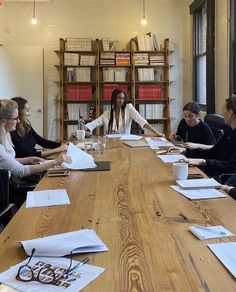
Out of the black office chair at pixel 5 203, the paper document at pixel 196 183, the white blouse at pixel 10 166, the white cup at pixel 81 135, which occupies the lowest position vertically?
the black office chair at pixel 5 203

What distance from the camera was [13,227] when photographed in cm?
148

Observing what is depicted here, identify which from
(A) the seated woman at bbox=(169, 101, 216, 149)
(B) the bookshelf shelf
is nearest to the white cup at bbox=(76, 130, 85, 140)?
(A) the seated woman at bbox=(169, 101, 216, 149)

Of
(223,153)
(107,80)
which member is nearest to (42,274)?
(223,153)

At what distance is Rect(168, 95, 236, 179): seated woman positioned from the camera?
9.47 ft

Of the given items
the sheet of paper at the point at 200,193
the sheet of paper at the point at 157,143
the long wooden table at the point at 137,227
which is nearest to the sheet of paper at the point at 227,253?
the long wooden table at the point at 137,227

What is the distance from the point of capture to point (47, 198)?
1.89 m

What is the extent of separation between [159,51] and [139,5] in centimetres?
90

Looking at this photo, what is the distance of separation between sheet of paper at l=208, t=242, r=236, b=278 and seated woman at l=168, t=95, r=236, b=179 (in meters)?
1.42

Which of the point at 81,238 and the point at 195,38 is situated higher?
the point at 195,38

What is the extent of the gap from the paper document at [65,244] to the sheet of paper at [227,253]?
0.35 meters

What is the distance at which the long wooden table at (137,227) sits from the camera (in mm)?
1074

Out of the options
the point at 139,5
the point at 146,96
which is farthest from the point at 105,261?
the point at 139,5

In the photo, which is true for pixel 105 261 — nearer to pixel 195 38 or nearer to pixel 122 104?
pixel 122 104

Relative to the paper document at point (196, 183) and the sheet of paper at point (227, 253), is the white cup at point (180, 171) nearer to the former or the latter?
the paper document at point (196, 183)
